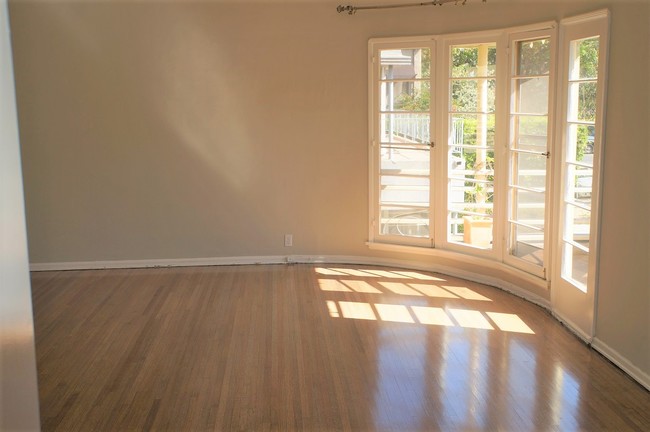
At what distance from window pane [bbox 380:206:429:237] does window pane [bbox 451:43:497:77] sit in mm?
1286

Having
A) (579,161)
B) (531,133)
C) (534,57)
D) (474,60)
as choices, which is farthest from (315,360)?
(474,60)

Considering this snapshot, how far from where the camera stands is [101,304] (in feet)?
19.1

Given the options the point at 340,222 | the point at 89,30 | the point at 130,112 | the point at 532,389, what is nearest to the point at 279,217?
the point at 340,222

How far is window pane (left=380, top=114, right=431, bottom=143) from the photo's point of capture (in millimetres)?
6426

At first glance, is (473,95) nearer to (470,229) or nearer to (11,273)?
(470,229)

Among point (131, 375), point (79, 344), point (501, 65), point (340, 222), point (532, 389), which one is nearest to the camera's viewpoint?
point (532, 389)

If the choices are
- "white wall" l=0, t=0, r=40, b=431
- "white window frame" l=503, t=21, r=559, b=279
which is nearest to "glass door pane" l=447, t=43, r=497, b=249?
"white window frame" l=503, t=21, r=559, b=279

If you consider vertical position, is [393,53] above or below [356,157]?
above

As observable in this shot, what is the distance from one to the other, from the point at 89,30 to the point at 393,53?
108 inches

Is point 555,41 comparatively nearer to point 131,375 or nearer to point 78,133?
point 131,375

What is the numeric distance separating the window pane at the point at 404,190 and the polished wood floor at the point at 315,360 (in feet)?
2.29

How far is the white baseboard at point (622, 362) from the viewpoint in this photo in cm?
404

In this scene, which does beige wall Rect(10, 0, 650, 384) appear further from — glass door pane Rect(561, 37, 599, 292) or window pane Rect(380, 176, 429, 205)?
glass door pane Rect(561, 37, 599, 292)

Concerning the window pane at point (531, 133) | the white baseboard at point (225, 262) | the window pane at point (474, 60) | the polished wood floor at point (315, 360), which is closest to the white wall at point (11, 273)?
the polished wood floor at point (315, 360)
